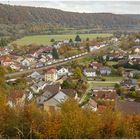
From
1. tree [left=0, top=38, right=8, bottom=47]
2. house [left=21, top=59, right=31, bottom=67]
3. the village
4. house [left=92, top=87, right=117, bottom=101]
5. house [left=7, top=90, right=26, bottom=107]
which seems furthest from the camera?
tree [left=0, top=38, right=8, bottom=47]

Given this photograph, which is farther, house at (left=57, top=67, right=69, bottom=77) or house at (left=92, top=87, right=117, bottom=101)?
house at (left=57, top=67, right=69, bottom=77)

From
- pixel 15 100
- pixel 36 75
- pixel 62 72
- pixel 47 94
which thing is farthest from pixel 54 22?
pixel 15 100

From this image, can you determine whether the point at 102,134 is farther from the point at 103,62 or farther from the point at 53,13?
the point at 53,13

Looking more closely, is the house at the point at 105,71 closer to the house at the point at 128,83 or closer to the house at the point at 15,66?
the house at the point at 128,83

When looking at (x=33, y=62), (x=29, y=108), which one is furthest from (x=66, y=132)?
(x=33, y=62)

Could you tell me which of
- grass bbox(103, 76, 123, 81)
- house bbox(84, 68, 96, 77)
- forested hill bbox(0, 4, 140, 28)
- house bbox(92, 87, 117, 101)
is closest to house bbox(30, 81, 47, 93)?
house bbox(92, 87, 117, 101)

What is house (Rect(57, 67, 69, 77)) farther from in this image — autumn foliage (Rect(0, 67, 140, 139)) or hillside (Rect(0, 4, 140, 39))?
hillside (Rect(0, 4, 140, 39))

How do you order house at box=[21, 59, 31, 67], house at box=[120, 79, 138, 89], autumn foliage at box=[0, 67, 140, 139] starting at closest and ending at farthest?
autumn foliage at box=[0, 67, 140, 139]
house at box=[120, 79, 138, 89]
house at box=[21, 59, 31, 67]

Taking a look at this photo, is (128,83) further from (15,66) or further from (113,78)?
(15,66)
